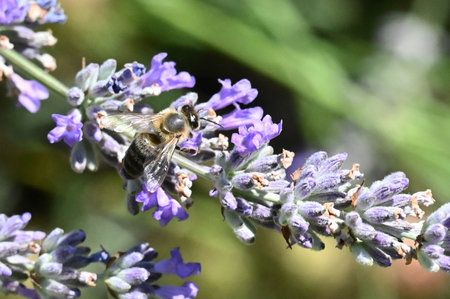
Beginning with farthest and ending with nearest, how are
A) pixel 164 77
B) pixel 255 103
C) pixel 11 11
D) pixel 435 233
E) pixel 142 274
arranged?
pixel 255 103 < pixel 11 11 < pixel 164 77 < pixel 142 274 < pixel 435 233

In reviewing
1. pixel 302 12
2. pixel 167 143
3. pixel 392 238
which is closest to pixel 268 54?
pixel 302 12

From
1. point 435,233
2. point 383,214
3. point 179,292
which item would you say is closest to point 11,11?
point 179,292

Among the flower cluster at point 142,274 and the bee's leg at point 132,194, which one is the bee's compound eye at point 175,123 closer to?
the bee's leg at point 132,194

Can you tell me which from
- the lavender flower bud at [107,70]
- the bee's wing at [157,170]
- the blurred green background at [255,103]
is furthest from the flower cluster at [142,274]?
the blurred green background at [255,103]

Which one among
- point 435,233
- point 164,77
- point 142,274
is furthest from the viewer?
point 164,77

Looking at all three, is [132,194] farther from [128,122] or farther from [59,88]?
[59,88]

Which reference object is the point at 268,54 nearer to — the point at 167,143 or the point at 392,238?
the point at 167,143
